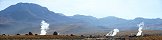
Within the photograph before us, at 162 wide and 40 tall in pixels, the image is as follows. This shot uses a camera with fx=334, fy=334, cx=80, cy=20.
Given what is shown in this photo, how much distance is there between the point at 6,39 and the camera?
91.0 metres

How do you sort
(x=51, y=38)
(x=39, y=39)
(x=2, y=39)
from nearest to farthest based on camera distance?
(x=2, y=39) → (x=39, y=39) → (x=51, y=38)

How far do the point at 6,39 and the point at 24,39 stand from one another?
4935 mm

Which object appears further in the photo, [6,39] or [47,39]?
[47,39]

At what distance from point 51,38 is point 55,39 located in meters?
5.01

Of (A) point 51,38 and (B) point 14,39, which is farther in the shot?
(A) point 51,38

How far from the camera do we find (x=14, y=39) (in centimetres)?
9231

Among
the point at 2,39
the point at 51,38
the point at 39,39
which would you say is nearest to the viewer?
the point at 2,39

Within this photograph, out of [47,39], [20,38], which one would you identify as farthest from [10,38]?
[47,39]

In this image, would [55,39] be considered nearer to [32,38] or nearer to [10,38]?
[32,38]

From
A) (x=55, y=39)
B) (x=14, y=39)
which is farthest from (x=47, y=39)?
(x=14, y=39)

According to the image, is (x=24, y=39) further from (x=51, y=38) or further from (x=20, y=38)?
(x=51, y=38)

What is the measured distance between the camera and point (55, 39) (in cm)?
9800

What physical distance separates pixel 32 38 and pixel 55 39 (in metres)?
6.70

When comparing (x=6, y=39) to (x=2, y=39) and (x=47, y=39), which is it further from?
(x=47, y=39)
